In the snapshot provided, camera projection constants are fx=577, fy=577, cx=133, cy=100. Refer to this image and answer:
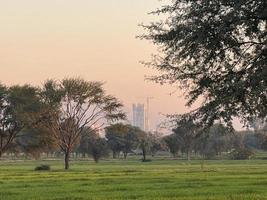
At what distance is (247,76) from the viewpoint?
17141mm

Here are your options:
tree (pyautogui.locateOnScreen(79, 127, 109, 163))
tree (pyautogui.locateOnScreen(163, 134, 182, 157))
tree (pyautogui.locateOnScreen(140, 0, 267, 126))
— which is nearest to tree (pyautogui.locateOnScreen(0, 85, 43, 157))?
tree (pyautogui.locateOnScreen(79, 127, 109, 163))

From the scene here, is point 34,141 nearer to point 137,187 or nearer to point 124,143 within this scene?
point 137,187

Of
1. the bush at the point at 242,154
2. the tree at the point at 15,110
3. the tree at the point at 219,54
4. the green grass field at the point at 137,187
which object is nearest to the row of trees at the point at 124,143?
the bush at the point at 242,154

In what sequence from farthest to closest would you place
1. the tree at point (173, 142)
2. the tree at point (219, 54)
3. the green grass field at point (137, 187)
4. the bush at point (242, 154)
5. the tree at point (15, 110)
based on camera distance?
1. the tree at point (173, 142)
2. the bush at point (242, 154)
3. the tree at point (15, 110)
4. the green grass field at point (137, 187)
5. the tree at point (219, 54)

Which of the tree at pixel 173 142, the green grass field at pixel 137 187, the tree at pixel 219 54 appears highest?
the tree at pixel 173 142

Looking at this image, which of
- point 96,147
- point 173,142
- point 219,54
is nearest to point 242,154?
point 173,142

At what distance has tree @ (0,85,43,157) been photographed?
89.8m

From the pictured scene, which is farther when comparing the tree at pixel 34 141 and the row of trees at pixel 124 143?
the row of trees at pixel 124 143

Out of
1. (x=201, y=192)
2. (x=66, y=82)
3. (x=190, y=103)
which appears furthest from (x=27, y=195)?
(x=66, y=82)

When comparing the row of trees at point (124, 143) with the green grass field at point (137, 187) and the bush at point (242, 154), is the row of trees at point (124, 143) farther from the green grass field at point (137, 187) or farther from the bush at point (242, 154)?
the green grass field at point (137, 187)

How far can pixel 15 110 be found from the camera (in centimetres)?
9000

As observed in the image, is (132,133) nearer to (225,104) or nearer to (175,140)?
(175,140)

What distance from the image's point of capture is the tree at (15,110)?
294 feet

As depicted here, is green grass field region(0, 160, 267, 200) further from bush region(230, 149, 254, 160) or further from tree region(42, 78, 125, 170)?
bush region(230, 149, 254, 160)
